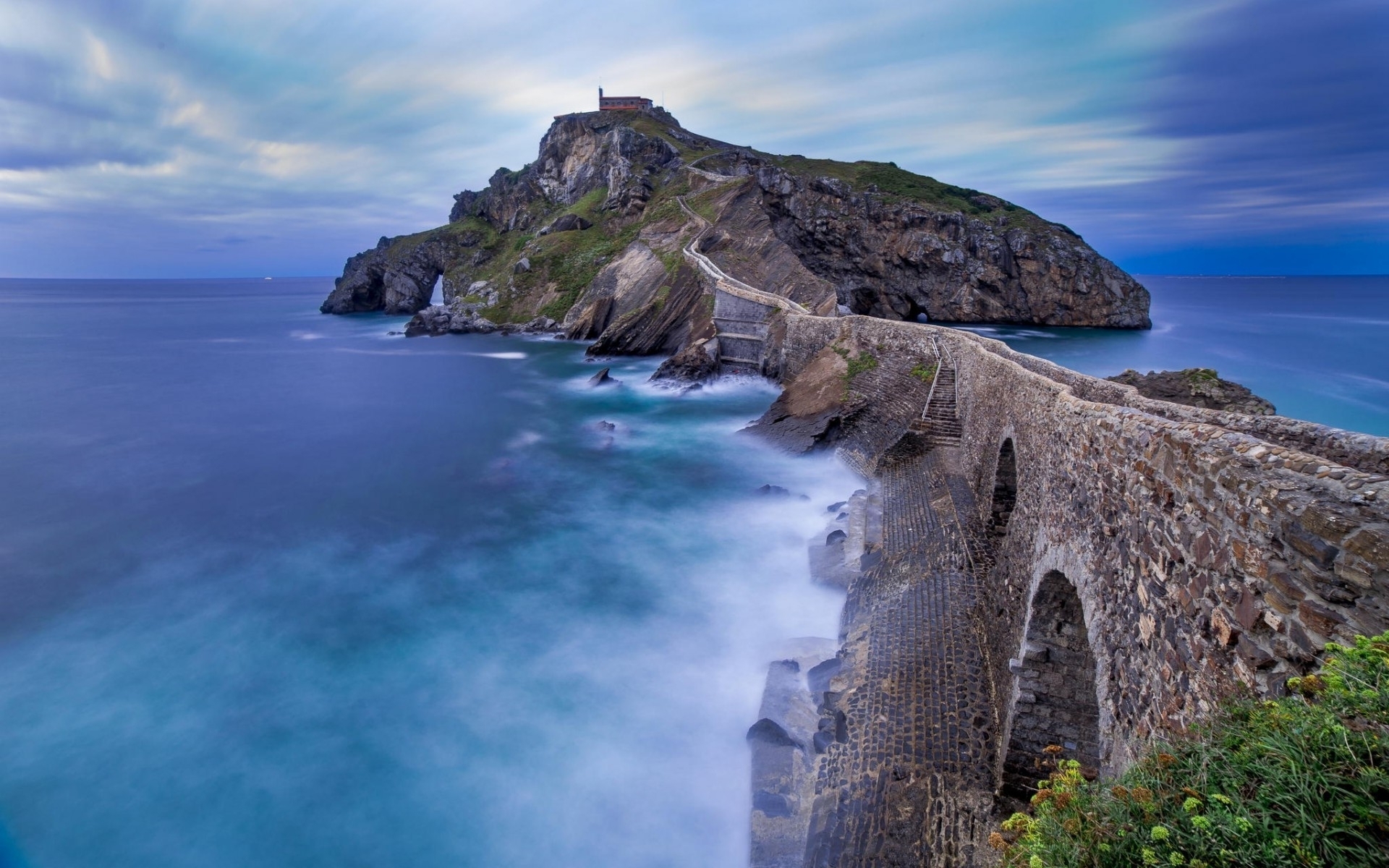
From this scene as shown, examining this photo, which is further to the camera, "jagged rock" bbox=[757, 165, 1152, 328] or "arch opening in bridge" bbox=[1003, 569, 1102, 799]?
"jagged rock" bbox=[757, 165, 1152, 328]

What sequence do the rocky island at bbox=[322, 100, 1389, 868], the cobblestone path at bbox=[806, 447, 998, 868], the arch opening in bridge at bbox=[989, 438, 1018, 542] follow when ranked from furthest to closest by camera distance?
the arch opening in bridge at bbox=[989, 438, 1018, 542] → the cobblestone path at bbox=[806, 447, 998, 868] → the rocky island at bbox=[322, 100, 1389, 868]

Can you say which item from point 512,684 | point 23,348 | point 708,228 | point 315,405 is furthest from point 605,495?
point 23,348

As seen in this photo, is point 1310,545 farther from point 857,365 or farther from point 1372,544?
point 857,365

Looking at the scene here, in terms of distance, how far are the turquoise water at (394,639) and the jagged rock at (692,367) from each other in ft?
20.7

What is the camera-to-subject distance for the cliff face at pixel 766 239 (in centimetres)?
4675

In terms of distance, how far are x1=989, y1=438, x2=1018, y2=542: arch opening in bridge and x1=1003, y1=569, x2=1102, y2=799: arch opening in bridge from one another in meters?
4.07

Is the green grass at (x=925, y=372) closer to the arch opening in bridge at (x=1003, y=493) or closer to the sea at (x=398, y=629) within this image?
the sea at (x=398, y=629)

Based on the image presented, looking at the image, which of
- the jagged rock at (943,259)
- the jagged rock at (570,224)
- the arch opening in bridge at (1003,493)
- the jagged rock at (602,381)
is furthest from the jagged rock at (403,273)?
the arch opening in bridge at (1003,493)

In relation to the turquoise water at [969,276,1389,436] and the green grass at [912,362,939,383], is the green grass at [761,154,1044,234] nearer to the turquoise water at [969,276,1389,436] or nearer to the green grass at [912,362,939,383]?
the turquoise water at [969,276,1389,436]

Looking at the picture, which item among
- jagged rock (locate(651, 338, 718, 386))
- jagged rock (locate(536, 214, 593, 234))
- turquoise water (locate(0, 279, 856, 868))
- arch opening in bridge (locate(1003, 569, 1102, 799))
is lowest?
turquoise water (locate(0, 279, 856, 868))

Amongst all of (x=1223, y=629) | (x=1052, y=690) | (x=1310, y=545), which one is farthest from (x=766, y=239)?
(x=1310, y=545)

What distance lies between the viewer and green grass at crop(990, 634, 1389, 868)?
219 centimetres

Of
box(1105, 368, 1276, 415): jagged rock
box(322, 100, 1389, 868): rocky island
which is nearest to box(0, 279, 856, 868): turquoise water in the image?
box(322, 100, 1389, 868): rocky island

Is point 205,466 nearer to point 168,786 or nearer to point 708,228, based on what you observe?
point 168,786
